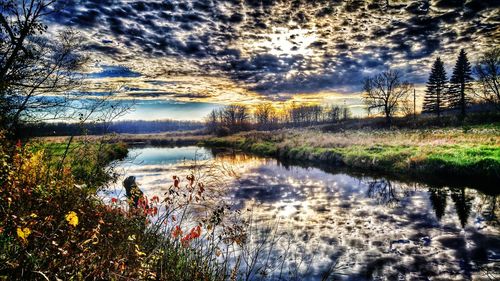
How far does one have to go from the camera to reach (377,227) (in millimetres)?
9680

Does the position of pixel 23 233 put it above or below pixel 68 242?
above

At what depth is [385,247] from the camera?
810cm

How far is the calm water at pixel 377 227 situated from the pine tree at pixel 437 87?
5568 cm

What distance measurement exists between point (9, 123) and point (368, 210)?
12.8 meters

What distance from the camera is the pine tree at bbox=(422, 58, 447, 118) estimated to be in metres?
59.9

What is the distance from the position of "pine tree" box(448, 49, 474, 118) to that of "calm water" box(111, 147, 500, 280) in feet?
168

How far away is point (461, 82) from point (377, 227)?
6136 cm

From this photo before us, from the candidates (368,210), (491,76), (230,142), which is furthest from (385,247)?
(230,142)

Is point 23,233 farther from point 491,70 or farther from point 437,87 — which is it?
point 437,87

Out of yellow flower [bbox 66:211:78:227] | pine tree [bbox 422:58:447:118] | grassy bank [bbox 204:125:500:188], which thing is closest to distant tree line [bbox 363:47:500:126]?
pine tree [bbox 422:58:447:118]

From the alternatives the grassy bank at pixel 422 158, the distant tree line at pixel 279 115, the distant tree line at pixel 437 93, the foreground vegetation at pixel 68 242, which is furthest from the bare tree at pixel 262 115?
the foreground vegetation at pixel 68 242

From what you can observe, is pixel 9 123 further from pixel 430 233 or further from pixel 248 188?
pixel 430 233

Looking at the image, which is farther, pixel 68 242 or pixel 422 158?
pixel 422 158

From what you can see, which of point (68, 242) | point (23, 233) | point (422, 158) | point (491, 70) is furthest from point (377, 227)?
point (491, 70)
